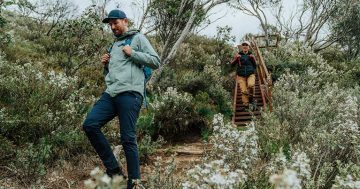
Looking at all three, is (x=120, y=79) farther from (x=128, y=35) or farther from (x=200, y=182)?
(x=200, y=182)

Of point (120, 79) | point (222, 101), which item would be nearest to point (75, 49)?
point (222, 101)

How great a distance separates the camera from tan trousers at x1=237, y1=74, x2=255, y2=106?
1084 cm

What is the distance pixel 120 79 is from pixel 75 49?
6.44 m

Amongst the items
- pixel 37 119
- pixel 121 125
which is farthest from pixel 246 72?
pixel 121 125

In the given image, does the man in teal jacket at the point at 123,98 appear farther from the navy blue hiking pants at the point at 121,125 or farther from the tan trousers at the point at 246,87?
the tan trousers at the point at 246,87

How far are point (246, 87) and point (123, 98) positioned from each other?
7.03 meters

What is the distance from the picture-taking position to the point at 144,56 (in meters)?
4.52

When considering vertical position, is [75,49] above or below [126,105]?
above

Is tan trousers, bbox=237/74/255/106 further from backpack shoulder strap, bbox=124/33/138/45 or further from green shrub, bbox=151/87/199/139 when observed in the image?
backpack shoulder strap, bbox=124/33/138/45

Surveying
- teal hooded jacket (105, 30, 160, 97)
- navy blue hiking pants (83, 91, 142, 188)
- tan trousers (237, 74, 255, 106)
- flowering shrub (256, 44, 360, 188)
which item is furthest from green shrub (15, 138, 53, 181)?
tan trousers (237, 74, 255, 106)

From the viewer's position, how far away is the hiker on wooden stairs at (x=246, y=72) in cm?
1085

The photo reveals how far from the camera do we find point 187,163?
702 centimetres

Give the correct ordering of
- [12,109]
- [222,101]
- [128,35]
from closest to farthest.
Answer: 1. [128,35]
2. [12,109]
3. [222,101]

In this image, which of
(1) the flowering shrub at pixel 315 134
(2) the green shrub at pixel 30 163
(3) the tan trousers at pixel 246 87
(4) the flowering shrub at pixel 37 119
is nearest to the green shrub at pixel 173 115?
(4) the flowering shrub at pixel 37 119
